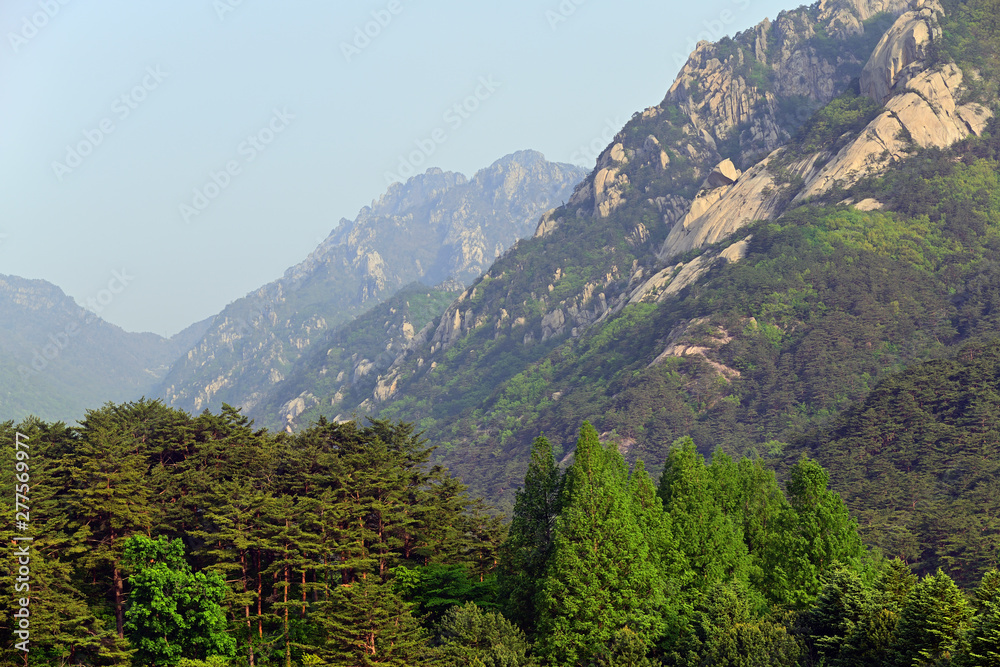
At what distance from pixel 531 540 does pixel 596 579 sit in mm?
7655

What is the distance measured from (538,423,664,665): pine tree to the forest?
13cm

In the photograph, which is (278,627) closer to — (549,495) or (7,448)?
(549,495)

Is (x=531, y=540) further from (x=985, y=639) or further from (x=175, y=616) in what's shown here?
(x=985, y=639)

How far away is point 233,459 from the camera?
6638 cm

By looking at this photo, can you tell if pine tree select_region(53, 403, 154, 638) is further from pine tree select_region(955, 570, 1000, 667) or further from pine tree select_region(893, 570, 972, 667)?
pine tree select_region(955, 570, 1000, 667)

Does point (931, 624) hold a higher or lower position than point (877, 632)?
higher

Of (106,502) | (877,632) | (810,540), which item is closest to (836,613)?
(877,632)

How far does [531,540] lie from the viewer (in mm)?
Answer: 53844

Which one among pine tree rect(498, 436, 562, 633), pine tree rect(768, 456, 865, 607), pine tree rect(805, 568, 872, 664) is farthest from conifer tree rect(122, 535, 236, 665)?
pine tree rect(768, 456, 865, 607)

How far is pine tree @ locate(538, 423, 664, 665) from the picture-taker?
46.0 meters

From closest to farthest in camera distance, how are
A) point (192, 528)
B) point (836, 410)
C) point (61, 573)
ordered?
point (61, 573) → point (192, 528) → point (836, 410)

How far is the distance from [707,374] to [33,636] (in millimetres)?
163658

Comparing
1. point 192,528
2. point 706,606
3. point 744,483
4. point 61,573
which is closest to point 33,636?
point 61,573

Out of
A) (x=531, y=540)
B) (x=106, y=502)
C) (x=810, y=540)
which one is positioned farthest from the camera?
(x=106, y=502)
